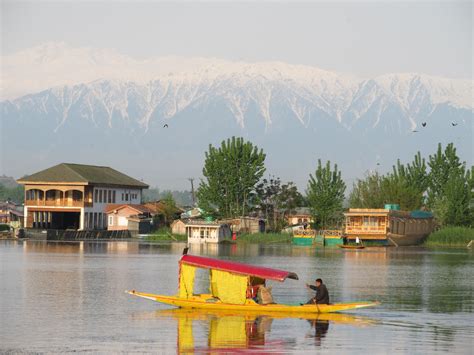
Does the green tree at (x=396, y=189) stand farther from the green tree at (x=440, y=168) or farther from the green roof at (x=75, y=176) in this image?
the green roof at (x=75, y=176)

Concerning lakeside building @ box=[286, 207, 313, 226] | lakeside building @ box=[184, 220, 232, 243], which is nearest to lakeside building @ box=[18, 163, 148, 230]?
lakeside building @ box=[184, 220, 232, 243]

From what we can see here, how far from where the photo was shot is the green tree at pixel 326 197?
13850 centimetres

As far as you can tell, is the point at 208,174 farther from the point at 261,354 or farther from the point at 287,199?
the point at 261,354

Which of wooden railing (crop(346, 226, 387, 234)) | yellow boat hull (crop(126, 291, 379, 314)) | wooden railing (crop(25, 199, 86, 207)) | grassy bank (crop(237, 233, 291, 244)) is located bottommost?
yellow boat hull (crop(126, 291, 379, 314))

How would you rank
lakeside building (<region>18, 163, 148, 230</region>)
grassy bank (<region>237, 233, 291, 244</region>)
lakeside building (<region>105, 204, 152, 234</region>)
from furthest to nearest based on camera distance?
lakeside building (<region>105, 204, 152, 234</region>) < lakeside building (<region>18, 163, 148, 230</region>) < grassy bank (<region>237, 233, 291, 244</region>)

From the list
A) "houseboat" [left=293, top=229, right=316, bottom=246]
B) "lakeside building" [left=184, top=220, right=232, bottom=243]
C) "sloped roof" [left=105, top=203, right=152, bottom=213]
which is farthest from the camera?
"sloped roof" [left=105, top=203, right=152, bottom=213]

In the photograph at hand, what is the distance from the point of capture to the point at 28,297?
163ft

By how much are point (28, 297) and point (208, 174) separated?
316ft

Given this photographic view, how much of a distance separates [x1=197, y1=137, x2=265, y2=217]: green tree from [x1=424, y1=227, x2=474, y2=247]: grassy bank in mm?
26948

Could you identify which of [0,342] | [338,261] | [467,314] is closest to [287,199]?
[338,261]

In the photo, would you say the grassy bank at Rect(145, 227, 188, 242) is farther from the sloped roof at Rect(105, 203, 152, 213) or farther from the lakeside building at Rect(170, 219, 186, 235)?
the sloped roof at Rect(105, 203, 152, 213)

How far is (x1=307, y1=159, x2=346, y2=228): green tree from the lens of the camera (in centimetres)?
13850

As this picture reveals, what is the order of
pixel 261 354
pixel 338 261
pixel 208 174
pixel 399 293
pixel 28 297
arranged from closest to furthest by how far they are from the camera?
pixel 261 354 < pixel 28 297 < pixel 399 293 < pixel 338 261 < pixel 208 174

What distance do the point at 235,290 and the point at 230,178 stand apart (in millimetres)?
102495
